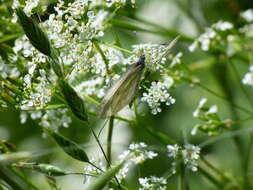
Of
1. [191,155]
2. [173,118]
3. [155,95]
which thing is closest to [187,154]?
[191,155]

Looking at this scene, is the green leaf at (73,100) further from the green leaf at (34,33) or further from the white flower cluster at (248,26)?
the white flower cluster at (248,26)

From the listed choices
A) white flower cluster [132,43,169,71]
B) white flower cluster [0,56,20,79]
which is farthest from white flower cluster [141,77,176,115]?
white flower cluster [0,56,20,79]

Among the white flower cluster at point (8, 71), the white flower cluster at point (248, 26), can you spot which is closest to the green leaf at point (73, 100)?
the white flower cluster at point (8, 71)

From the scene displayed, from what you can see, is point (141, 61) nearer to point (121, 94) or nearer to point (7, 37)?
point (121, 94)

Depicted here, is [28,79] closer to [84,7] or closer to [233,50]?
[84,7]

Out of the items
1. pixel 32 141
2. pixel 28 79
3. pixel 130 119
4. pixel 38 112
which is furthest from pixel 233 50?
pixel 32 141

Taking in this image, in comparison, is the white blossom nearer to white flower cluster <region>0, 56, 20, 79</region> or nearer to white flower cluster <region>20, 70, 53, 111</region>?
white flower cluster <region>20, 70, 53, 111</region>
